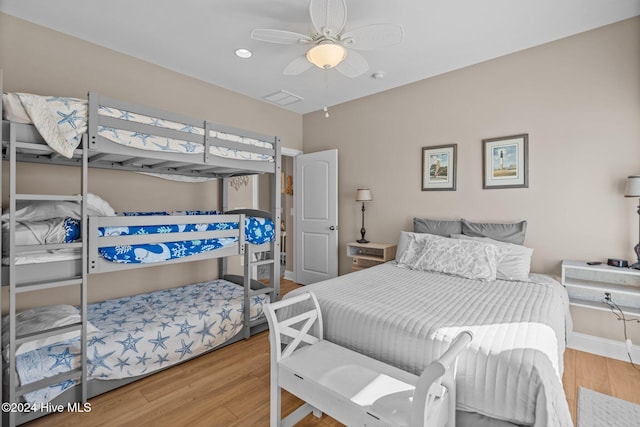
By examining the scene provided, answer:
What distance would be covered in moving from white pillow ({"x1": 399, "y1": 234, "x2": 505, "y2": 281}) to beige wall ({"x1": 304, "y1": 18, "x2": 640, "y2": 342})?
2.05 feet

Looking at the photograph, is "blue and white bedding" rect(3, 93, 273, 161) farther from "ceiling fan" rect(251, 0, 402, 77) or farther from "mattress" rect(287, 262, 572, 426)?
"mattress" rect(287, 262, 572, 426)

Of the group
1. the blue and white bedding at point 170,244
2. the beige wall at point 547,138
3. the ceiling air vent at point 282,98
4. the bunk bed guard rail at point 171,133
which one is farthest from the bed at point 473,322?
the ceiling air vent at point 282,98

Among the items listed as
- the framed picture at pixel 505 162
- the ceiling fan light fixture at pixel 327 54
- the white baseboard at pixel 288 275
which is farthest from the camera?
the white baseboard at pixel 288 275

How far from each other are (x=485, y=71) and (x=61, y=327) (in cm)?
416

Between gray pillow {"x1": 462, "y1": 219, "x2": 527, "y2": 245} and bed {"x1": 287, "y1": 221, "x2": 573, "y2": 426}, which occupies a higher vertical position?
gray pillow {"x1": 462, "y1": 219, "x2": 527, "y2": 245}

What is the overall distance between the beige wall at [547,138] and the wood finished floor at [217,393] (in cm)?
54

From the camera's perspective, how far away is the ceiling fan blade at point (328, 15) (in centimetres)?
188

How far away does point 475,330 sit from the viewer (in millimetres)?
1531

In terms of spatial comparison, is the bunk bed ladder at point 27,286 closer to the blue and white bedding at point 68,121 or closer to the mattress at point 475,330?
the blue and white bedding at point 68,121

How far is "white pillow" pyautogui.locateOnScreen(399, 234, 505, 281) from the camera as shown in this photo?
2.56 metres

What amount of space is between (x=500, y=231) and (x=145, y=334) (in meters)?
3.15

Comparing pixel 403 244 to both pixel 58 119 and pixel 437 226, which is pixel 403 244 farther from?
pixel 58 119


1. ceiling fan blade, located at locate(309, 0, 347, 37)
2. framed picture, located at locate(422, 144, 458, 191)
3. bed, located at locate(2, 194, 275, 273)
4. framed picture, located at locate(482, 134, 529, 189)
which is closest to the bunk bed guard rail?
bed, located at locate(2, 194, 275, 273)

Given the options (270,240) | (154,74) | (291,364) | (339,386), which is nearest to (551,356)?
(339,386)
